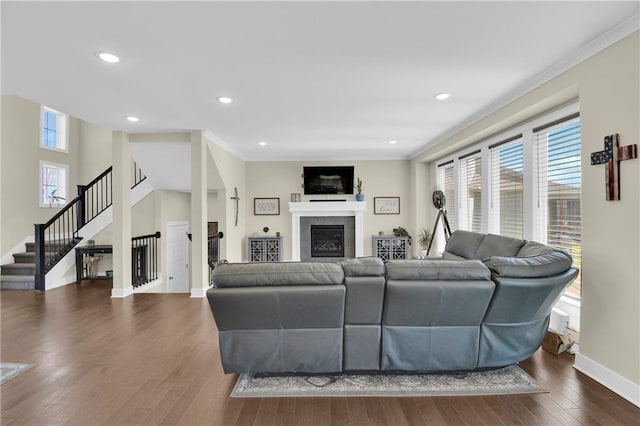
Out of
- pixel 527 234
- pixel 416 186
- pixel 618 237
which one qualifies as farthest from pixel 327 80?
pixel 416 186

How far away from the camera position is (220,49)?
7.95 ft

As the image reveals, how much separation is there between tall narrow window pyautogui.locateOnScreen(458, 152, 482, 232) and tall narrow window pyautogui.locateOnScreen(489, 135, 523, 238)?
16.0 inches

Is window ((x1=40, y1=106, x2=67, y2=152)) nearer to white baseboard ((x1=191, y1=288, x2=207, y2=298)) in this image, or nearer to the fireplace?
white baseboard ((x1=191, y1=288, x2=207, y2=298))

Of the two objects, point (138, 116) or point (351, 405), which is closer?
point (351, 405)

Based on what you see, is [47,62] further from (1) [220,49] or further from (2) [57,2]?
(1) [220,49]

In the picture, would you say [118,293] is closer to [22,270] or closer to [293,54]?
[22,270]

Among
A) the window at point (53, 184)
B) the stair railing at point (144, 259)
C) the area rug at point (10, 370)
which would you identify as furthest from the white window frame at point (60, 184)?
the area rug at point (10, 370)

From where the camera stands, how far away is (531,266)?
87.9 inches

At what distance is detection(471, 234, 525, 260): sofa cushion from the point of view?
3189 mm

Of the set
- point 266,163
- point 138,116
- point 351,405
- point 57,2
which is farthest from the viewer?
point 266,163

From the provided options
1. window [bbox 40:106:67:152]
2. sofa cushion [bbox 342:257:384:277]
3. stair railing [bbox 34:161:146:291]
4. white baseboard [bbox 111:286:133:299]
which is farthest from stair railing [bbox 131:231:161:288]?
sofa cushion [bbox 342:257:384:277]

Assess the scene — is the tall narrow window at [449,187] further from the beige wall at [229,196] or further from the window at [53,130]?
the window at [53,130]

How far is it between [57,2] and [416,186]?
6364 mm

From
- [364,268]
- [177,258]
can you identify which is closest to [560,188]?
[364,268]
